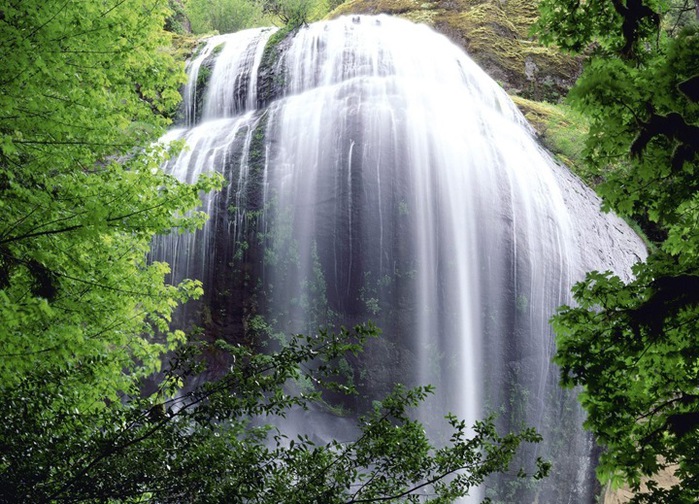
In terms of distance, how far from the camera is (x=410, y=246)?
1349 centimetres

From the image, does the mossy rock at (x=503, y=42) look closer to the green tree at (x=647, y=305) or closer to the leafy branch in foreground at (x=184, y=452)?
the green tree at (x=647, y=305)

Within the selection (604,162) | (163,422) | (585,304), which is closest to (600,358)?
(585,304)

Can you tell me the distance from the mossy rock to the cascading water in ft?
22.6

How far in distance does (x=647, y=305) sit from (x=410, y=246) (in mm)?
9628

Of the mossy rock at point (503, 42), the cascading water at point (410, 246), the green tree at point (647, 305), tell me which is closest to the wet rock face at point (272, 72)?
the cascading water at point (410, 246)

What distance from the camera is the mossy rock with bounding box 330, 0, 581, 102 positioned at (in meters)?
22.1

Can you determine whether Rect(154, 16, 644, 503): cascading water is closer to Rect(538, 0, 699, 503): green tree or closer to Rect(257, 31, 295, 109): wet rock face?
Rect(257, 31, 295, 109): wet rock face

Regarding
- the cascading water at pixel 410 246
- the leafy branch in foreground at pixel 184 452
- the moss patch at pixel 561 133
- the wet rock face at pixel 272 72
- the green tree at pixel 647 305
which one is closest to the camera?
the leafy branch in foreground at pixel 184 452

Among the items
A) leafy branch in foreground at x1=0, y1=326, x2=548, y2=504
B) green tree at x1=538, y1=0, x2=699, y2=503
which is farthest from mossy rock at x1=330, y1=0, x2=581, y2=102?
leafy branch in foreground at x1=0, y1=326, x2=548, y2=504

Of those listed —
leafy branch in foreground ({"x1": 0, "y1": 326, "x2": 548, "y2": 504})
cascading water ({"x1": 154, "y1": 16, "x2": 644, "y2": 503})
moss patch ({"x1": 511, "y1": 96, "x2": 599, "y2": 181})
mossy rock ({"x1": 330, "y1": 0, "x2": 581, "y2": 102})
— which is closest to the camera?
leafy branch in foreground ({"x1": 0, "y1": 326, "x2": 548, "y2": 504})

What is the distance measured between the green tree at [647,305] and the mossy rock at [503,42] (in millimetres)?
18730

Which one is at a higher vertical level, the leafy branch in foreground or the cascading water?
the leafy branch in foreground

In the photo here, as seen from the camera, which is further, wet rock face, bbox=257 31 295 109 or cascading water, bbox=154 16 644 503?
wet rock face, bbox=257 31 295 109

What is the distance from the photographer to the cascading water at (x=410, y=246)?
1302cm
